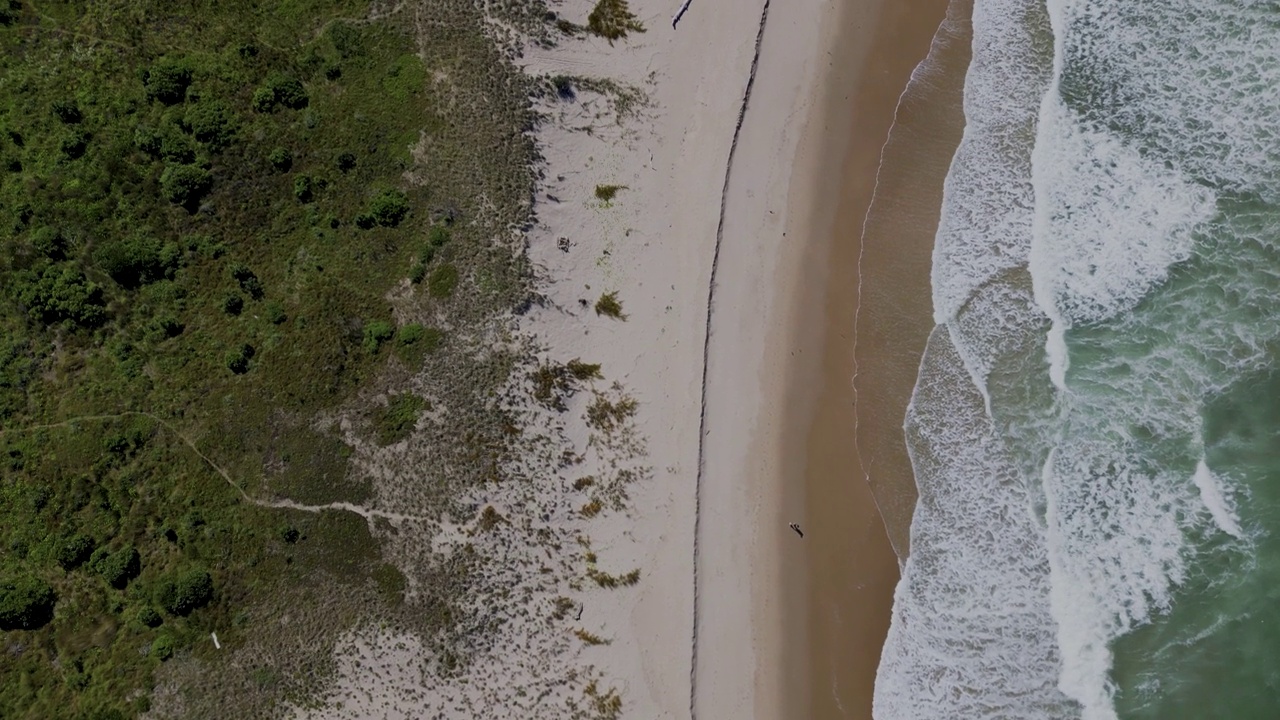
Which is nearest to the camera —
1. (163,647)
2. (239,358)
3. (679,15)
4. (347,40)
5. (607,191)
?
(163,647)

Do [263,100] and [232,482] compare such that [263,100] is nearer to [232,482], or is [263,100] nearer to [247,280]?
[247,280]

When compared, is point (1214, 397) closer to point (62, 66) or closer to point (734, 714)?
point (734, 714)

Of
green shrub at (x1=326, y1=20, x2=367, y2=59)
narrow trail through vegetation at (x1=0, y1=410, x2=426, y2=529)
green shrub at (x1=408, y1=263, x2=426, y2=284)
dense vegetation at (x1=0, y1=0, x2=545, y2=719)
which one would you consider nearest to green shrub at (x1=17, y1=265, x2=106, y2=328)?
dense vegetation at (x1=0, y1=0, x2=545, y2=719)

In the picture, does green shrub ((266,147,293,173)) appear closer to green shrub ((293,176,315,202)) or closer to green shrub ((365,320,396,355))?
green shrub ((293,176,315,202))

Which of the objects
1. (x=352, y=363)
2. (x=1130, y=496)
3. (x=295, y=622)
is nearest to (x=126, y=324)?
(x=352, y=363)

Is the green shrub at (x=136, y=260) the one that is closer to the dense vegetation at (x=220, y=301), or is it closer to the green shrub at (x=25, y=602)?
the dense vegetation at (x=220, y=301)

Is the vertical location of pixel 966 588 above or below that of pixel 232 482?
above

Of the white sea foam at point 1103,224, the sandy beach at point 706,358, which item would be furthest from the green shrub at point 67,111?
the white sea foam at point 1103,224

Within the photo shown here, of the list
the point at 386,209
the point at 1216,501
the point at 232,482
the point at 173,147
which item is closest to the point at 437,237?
the point at 386,209
